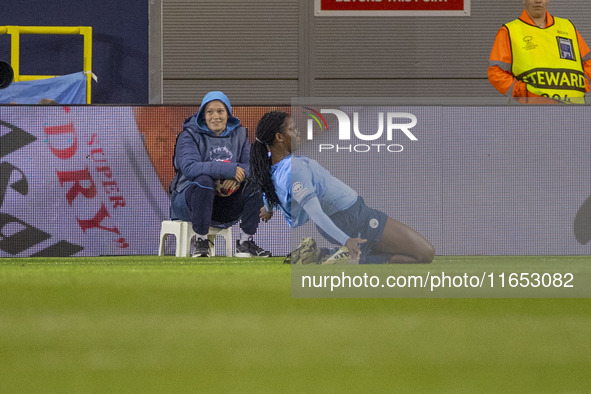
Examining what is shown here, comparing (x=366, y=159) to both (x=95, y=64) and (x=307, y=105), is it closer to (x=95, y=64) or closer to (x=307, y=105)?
(x=307, y=105)

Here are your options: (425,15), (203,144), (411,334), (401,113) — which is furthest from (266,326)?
(425,15)

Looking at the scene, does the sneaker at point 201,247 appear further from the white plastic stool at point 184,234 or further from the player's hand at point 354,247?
the player's hand at point 354,247

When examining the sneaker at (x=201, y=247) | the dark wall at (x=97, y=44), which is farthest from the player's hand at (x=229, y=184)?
the dark wall at (x=97, y=44)

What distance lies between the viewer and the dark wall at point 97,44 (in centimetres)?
956

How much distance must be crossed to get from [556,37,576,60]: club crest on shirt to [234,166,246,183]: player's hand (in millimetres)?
2013

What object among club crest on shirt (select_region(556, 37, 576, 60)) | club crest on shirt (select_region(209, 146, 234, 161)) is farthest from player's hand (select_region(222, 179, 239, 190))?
club crest on shirt (select_region(556, 37, 576, 60))

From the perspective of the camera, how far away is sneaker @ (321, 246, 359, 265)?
2.40m

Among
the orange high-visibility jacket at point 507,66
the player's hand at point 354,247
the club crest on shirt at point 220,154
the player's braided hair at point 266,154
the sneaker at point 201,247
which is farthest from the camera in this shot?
the orange high-visibility jacket at point 507,66

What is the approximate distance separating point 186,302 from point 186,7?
740 cm

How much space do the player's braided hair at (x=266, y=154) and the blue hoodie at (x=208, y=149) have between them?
1.00m

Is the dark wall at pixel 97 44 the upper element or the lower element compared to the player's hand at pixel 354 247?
upper

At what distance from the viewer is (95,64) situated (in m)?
9.69

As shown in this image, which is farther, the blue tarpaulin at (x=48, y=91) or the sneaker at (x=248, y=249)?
the blue tarpaulin at (x=48, y=91)

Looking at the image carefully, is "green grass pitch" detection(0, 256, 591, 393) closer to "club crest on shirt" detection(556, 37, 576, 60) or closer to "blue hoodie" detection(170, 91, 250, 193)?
"blue hoodie" detection(170, 91, 250, 193)
